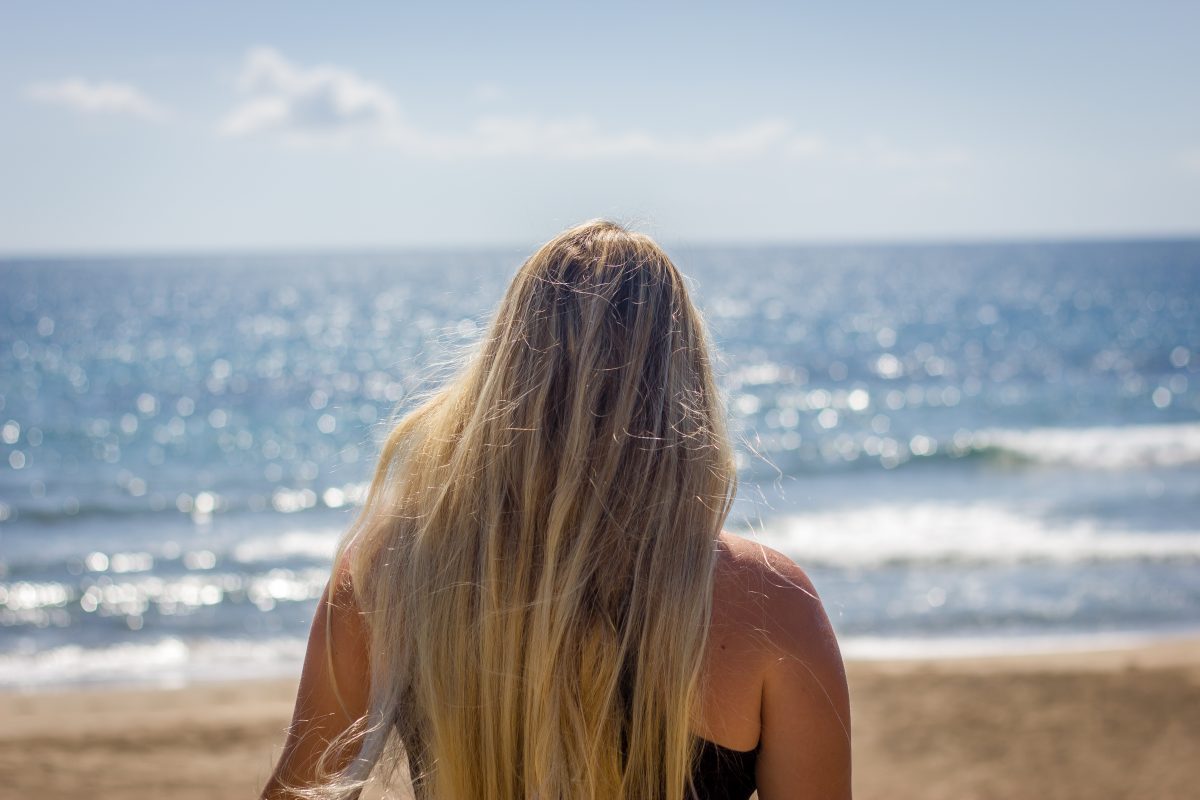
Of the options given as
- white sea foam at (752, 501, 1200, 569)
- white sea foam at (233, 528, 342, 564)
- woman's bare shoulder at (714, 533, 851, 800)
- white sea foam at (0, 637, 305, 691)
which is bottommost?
white sea foam at (0, 637, 305, 691)

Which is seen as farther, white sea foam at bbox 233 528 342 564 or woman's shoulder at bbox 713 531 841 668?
white sea foam at bbox 233 528 342 564

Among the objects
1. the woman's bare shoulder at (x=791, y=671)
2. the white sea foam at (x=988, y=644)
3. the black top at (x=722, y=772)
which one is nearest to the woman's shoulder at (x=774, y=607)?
the woman's bare shoulder at (x=791, y=671)

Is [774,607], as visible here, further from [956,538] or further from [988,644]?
[956,538]

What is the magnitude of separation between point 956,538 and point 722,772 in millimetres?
10099

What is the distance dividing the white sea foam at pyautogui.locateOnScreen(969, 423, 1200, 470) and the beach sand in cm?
831

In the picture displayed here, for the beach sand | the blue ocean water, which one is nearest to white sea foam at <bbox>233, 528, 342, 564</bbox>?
the blue ocean water

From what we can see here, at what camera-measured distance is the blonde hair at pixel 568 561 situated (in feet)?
4.53

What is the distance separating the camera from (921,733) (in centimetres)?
596

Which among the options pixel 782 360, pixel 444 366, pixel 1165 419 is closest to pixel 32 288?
pixel 782 360

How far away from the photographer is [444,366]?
1873 mm

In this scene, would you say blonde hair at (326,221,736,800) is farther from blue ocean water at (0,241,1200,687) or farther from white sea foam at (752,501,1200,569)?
white sea foam at (752,501,1200,569)

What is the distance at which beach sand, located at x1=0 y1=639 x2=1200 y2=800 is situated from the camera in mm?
5332

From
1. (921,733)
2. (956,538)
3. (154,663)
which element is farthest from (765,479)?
(154,663)

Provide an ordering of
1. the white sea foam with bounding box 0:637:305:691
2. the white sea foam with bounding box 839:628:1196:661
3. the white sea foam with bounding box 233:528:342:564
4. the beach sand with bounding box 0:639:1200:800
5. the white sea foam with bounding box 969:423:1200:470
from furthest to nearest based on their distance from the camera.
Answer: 1. the white sea foam with bounding box 969:423:1200:470
2. the white sea foam with bounding box 233:528:342:564
3. the white sea foam with bounding box 839:628:1196:661
4. the white sea foam with bounding box 0:637:305:691
5. the beach sand with bounding box 0:639:1200:800
